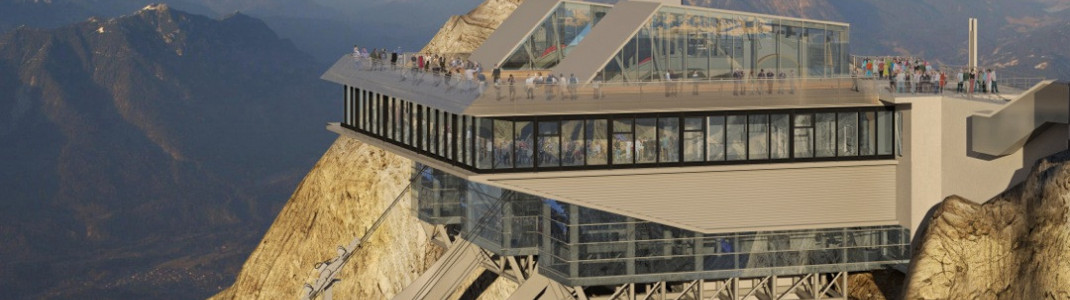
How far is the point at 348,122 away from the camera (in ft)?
329

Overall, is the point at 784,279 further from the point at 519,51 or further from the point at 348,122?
the point at 348,122

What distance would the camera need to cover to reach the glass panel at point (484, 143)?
268 feet

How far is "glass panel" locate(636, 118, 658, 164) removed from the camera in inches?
3250

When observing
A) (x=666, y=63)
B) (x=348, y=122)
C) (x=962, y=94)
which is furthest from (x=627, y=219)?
(x=348, y=122)

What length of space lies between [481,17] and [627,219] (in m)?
52.6

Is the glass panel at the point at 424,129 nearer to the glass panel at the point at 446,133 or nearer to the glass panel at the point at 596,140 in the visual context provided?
the glass panel at the point at 446,133

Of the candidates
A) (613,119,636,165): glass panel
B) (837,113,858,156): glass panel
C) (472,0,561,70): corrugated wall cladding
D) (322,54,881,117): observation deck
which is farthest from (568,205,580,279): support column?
(472,0,561,70): corrugated wall cladding

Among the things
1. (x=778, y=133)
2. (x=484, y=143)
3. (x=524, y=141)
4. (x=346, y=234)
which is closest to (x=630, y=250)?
(x=524, y=141)

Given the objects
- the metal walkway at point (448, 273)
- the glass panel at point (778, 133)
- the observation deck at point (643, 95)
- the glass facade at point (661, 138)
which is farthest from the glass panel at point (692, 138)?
the metal walkway at point (448, 273)

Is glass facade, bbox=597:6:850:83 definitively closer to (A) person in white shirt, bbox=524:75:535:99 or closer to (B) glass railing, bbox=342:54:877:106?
(B) glass railing, bbox=342:54:877:106

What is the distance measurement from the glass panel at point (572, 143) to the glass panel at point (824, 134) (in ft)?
29.8

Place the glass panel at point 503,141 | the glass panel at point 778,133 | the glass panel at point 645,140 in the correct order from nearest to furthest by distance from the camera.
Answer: the glass panel at point 503,141 < the glass panel at point 645,140 < the glass panel at point 778,133

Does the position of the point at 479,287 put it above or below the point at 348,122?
below

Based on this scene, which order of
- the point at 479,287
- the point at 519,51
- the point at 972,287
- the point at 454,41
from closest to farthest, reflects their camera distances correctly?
the point at 972,287 < the point at 519,51 < the point at 479,287 < the point at 454,41
